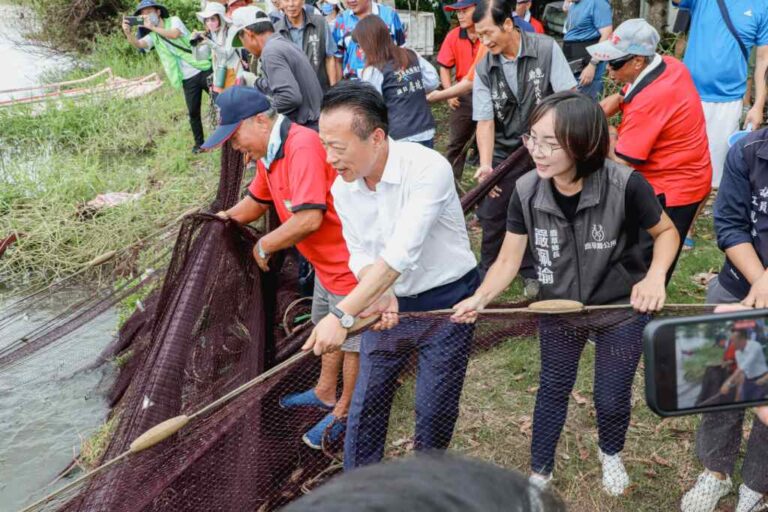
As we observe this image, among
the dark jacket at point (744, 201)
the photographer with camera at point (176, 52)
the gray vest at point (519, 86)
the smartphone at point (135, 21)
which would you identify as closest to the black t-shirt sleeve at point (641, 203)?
the dark jacket at point (744, 201)

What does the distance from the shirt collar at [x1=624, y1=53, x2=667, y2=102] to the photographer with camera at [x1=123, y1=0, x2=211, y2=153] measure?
6065mm

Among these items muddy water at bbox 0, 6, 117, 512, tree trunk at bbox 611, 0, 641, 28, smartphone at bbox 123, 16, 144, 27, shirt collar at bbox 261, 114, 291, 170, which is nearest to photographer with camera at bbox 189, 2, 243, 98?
smartphone at bbox 123, 16, 144, 27

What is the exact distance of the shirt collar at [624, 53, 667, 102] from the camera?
3598mm

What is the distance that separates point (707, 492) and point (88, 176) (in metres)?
7.38

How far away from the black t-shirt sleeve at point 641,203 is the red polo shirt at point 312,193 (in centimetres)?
134

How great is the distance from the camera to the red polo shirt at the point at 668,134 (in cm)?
357

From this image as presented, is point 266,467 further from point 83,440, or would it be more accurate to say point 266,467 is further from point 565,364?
point 83,440

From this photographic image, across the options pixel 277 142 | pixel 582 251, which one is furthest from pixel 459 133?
pixel 582 251

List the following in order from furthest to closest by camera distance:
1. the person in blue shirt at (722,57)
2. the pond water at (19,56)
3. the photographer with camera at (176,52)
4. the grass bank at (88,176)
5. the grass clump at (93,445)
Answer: the pond water at (19,56), the photographer with camera at (176,52), the grass bank at (88,176), the person in blue shirt at (722,57), the grass clump at (93,445)

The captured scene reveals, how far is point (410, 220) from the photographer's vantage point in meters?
2.74

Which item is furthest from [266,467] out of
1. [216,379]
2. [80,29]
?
[80,29]

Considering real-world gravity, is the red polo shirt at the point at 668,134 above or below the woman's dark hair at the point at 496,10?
A: below

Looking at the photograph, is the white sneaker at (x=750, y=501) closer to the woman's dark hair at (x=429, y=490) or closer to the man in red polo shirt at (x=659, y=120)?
the man in red polo shirt at (x=659, y=120)

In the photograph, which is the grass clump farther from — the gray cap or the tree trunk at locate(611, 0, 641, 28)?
the tree trunk at locate(611, 0, 641, 28)
